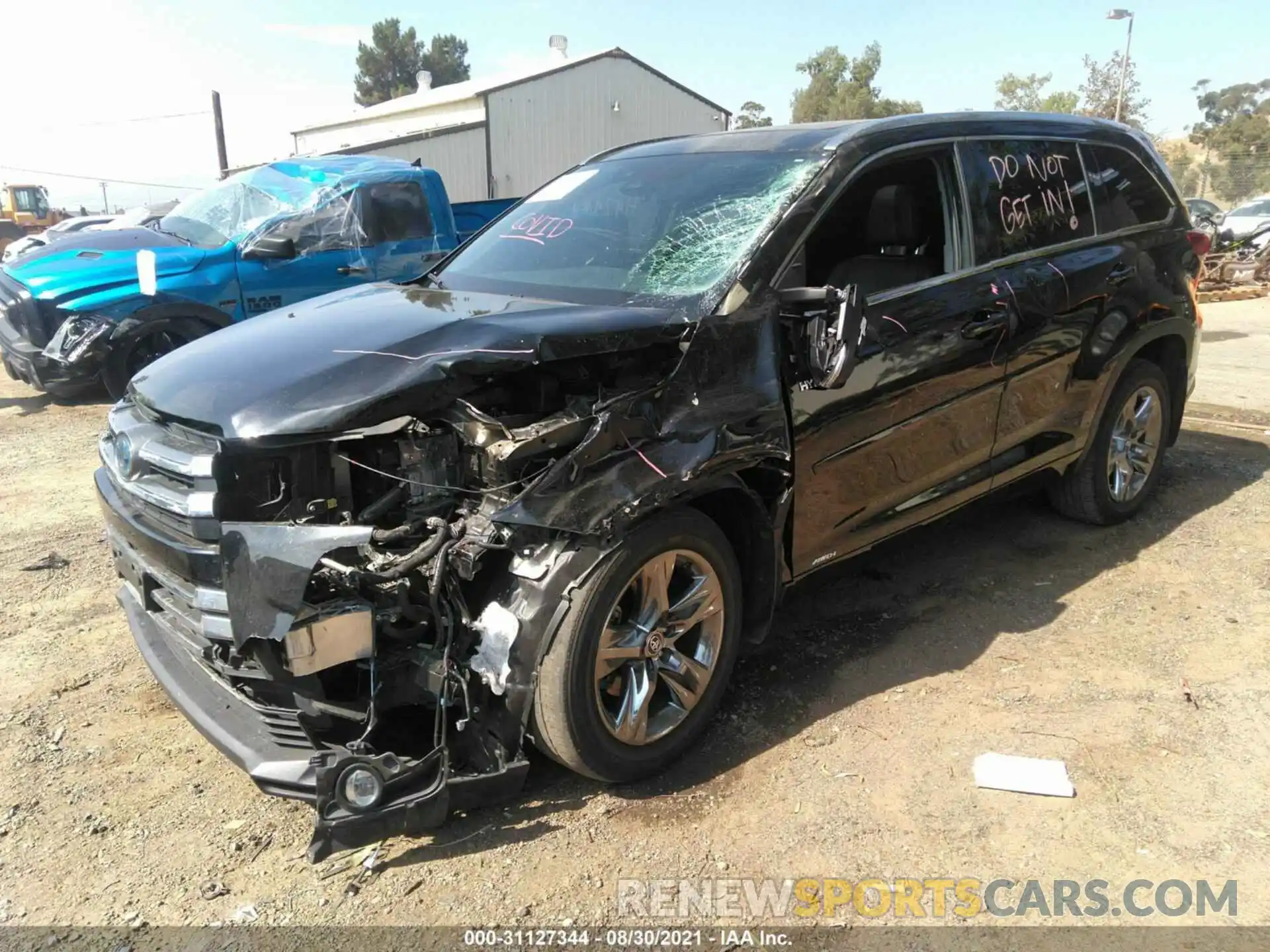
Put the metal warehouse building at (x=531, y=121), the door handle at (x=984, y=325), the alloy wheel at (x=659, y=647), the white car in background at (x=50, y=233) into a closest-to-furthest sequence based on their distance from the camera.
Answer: the alloy wheel at (x=659, y=647) → the door handle at (x=984, y=325) → the white car in background at (x=50, y=233) → the metal warehouse building at (x=531, y=121)

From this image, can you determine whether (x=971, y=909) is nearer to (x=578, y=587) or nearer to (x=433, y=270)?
(x=578, y=587)

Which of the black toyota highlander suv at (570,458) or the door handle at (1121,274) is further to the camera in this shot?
the door handle at (1121,274)

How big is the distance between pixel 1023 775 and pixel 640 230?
2332 millimetres

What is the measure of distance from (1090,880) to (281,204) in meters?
7.81

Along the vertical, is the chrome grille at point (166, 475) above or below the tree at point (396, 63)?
below

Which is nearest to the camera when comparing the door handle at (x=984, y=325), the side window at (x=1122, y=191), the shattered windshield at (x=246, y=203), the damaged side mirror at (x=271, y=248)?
the door handle at (x=984, y=325)

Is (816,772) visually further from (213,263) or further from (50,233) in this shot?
(50,233)

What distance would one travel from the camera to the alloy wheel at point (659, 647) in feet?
8.80

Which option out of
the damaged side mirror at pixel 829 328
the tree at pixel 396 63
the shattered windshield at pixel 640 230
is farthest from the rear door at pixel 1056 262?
the tree at pixel 396 63

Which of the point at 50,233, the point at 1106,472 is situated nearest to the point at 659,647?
the point at 1106,472

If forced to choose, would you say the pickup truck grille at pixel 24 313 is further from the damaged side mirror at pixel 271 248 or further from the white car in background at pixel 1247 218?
the white car in background at pixel 1247 218

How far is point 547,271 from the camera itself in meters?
3.50

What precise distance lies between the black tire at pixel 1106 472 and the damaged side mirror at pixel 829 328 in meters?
2.19

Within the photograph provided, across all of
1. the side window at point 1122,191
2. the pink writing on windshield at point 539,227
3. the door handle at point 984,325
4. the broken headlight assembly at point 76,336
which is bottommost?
the broken headlight assembly at point 76,336
